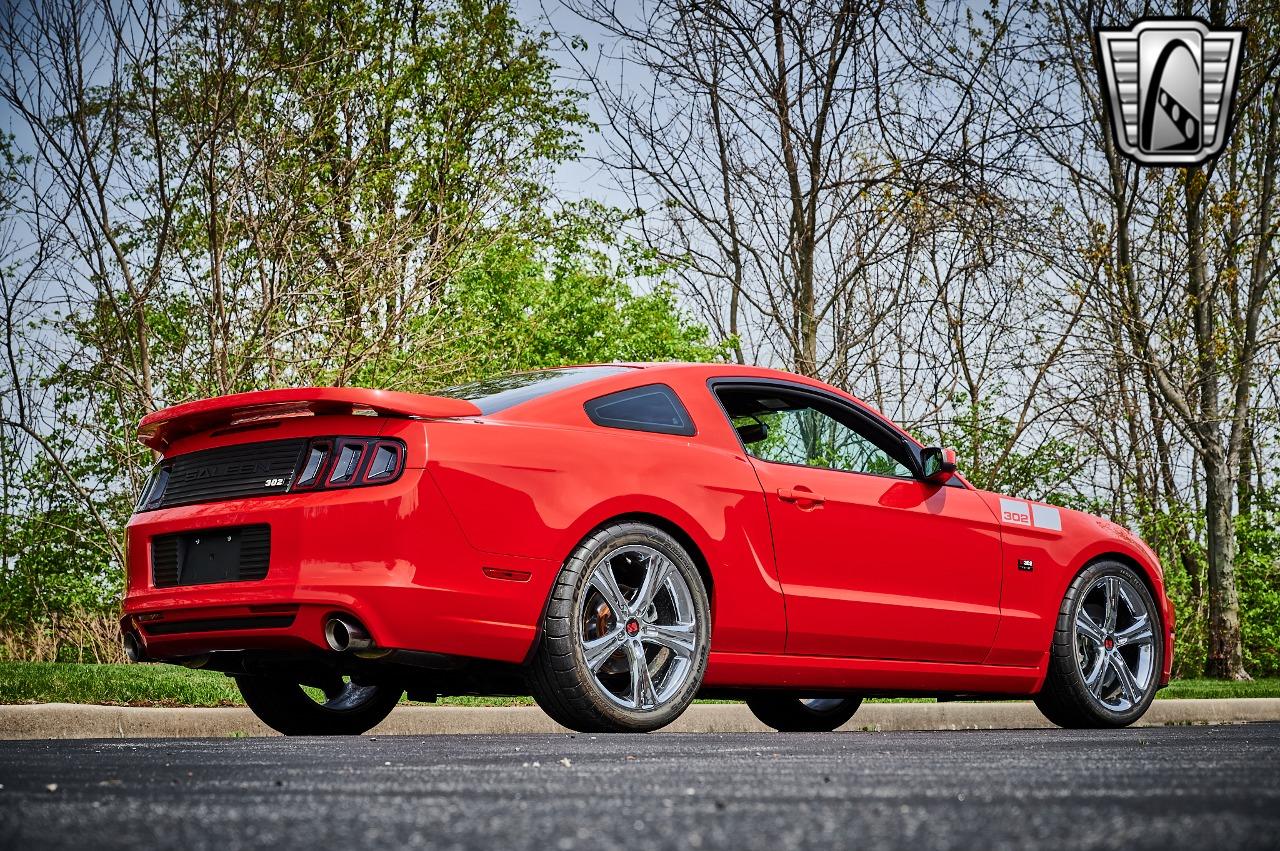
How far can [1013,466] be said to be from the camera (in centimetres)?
1645

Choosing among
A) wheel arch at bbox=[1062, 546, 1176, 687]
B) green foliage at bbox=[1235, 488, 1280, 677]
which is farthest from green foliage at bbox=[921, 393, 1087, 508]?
wheel arch at bbox=[1062, 546, 1176, 687]

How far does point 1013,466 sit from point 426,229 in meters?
7.53

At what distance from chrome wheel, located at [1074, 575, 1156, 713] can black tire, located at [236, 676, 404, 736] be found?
11.4 feet

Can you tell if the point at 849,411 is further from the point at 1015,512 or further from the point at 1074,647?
the point at 1074,647

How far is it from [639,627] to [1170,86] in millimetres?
10323

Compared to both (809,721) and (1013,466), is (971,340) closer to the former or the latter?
(1013,466)

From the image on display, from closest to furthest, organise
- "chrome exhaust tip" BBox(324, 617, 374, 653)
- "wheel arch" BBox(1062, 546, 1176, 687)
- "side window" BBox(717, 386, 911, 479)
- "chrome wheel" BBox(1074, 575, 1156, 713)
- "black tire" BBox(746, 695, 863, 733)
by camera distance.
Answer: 1. "chrome exhaust tip" BBox(324, 617, 374, 653)
2. "side window" BBox(717, 386, 911, 479)
3. "chrome wheel" BBox(1074, 575, 1156, 713)
4. "wheel arch" BBox(1062, 546, 1176, 687)
5. "black tire" BBox(746, 695, 863, 733)

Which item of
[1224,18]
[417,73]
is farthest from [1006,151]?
[417,73]

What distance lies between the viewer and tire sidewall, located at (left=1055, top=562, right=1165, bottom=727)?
7.27 meters

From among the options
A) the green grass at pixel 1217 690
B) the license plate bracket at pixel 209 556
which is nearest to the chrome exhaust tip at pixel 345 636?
the license plate bracket at pixel 209 556

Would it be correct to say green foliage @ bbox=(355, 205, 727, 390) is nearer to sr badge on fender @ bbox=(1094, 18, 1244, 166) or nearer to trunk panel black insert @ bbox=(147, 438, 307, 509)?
sr badge on fender @ bbox=(1094, 18, 1244, 166)

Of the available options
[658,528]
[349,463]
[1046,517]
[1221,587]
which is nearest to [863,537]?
[658,528]

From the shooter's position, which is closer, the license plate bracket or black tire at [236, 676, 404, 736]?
the license plate bracket

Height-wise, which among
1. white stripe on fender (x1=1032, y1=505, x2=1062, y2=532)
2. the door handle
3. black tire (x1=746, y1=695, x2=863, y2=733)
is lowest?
black tire (x1=746, y1=695, x2=863, y2=733)
